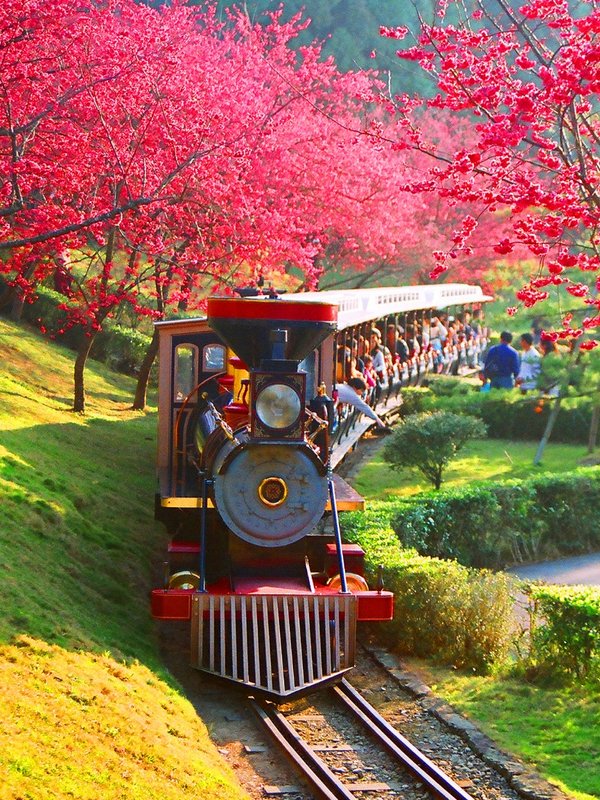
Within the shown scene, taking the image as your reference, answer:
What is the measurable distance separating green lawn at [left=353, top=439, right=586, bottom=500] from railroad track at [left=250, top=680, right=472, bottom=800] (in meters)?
9.38

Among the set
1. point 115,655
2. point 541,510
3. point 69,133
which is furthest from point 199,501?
point 541,510

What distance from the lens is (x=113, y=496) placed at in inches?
621

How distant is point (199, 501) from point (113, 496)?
447 cm

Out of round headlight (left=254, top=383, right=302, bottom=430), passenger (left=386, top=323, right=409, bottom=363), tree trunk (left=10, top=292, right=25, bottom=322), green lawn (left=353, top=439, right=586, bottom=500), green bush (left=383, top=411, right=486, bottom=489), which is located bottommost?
green lawn (left=353, top=439, right=586, bottom=500)

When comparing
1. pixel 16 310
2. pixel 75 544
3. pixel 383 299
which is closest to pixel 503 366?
pixel 383 299

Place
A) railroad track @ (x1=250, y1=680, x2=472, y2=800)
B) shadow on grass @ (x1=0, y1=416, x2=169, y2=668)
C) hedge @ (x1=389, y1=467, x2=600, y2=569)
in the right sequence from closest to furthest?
railroad track @ (x1=250, y1=680, x2=472, y2=800) → shadow on grass @ (x1=0, y1=416, x2=169, y2=668) → hedge @ (x1=389, y1=467, x2=600, y2=569)

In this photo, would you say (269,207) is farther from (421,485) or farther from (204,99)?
(421,485)

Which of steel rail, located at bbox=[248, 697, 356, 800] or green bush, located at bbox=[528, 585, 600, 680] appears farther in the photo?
green bush, located at bbox=[528, 585, 600, 680]

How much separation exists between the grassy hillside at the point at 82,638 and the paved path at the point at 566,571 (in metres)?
5.54

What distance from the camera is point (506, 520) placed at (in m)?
17.9

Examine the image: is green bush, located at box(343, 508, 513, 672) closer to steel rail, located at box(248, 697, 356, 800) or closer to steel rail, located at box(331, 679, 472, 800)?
steel rail, located at box(331, 679, 472, 800)

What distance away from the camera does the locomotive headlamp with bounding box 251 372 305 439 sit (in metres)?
10.6

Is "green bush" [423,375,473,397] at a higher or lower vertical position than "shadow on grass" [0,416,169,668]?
higher

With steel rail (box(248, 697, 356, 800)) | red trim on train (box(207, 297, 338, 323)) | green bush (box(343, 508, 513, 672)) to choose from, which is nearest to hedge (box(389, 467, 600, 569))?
green bush (box(343, 508, 513, 672))
